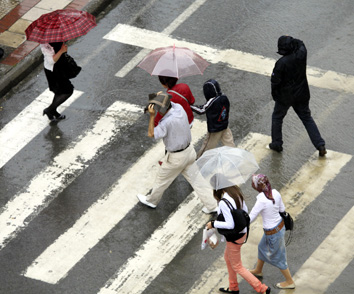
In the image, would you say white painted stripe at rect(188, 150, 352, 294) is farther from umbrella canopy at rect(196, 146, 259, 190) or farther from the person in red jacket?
the person in red jacket

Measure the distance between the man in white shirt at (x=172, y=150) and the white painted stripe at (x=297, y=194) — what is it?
904mm

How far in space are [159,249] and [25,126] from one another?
3644mm

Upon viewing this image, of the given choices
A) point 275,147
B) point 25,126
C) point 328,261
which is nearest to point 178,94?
point 275,147

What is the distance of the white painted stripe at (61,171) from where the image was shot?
11523 mm

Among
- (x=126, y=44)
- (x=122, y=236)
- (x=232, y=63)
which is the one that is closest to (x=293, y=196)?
(x=122, y=236)

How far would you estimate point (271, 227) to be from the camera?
9672 mm

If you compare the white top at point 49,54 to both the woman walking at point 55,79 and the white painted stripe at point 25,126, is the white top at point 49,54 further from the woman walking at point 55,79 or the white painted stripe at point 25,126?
the white painted stripe at point 25,126

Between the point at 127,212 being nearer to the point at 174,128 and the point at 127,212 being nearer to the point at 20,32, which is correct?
the point at 174,128

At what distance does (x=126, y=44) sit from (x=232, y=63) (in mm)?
2001

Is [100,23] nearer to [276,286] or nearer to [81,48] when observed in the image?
[81,48]

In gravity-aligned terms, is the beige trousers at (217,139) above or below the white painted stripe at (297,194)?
above

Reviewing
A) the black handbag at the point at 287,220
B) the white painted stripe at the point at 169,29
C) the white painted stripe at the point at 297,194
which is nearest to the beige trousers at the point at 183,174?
the white painted stripe at the point at 297,194

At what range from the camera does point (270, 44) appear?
14.7 meters

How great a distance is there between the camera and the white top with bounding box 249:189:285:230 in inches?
373
